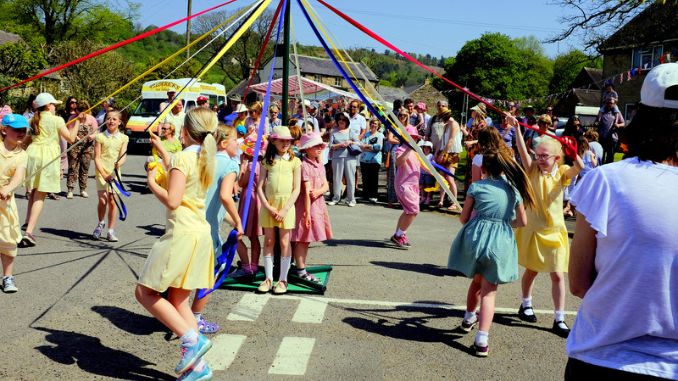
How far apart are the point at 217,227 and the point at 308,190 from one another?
1327 millimetres

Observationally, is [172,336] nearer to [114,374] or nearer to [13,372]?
[114,374]

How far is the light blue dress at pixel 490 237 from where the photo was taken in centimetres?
525

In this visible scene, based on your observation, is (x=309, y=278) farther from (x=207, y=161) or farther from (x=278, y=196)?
(x=207, y=161)

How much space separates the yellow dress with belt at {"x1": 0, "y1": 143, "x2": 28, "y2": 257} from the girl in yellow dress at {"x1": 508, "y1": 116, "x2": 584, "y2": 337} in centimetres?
476

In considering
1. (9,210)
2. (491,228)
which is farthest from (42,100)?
(491,228)

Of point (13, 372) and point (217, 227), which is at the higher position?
point (217, 227)

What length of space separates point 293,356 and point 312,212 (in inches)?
92.4

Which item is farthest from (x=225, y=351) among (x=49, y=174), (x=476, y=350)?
(x=49, y=174)

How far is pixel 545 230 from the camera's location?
595cm

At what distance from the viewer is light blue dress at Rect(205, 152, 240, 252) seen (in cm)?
557

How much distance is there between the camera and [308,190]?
691 cm

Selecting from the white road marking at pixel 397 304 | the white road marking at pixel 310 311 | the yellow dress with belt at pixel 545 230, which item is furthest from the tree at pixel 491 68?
the white road marking at pixel 310 311

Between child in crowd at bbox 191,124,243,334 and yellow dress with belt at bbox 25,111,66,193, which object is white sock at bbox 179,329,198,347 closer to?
child in crowd at bbox 191,124,243,334

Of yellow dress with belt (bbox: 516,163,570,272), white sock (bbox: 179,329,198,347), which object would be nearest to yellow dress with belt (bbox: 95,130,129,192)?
white sock (bbox: 179,329,198,347)
